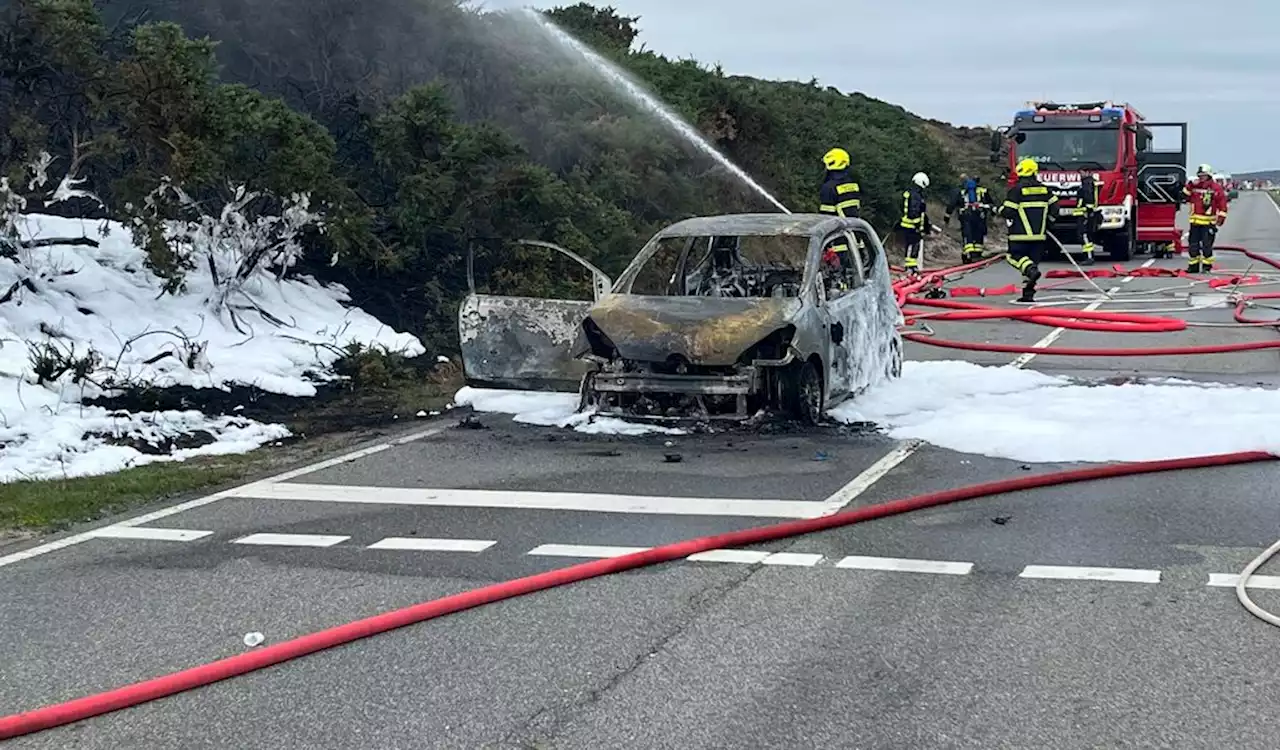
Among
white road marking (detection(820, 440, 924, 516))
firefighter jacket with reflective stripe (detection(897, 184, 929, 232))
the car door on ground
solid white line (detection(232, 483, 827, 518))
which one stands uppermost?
firefighter jacket with reflective stripe (detection(897, 184, 929, 232))

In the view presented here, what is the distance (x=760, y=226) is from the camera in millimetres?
9812

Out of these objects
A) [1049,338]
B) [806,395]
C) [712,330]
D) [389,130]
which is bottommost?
[1049,338]

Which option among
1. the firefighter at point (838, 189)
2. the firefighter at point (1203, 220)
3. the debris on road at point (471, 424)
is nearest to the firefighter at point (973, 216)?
the firefighter at point (1203, 220)

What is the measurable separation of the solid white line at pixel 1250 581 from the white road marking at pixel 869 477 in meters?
1.88

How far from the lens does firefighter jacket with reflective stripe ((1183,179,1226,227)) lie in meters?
23.0

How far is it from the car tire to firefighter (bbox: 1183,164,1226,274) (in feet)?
54.1

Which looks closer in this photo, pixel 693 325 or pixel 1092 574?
pixel 1092 574

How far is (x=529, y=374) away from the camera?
962cm

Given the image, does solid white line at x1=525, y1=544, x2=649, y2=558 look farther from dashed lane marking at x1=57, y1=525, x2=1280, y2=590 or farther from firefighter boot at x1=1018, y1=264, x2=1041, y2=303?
firefighter boot at x1=1018, y1=264, x2=1041, y2=303

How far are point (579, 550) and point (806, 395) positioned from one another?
3133 mm

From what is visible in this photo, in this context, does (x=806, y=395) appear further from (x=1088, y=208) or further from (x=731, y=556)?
(x=1088, y=208)

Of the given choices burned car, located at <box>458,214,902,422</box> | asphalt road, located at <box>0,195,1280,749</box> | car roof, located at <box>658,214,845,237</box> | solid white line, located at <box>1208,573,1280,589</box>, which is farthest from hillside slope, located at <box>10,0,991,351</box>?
solid white line, located at <box>1208,573,1280,589</box>

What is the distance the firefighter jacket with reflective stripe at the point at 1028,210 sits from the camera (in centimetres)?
1697

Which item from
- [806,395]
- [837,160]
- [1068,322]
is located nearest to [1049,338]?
[1068,322]
